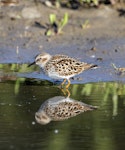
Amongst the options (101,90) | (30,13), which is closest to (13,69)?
(101,90)

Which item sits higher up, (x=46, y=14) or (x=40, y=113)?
(x=46, y=14)

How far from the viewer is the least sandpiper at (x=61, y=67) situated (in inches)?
439

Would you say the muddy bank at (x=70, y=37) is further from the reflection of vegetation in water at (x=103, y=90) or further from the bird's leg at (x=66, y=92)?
the bird's leg at (x=66, y=92)

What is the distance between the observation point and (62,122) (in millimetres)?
8633

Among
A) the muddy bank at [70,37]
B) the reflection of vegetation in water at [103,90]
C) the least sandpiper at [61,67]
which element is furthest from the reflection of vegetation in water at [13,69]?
the reflection of vegetation in water at [103,90]

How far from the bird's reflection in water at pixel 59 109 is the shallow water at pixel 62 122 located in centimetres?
10

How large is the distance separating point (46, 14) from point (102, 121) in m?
6.75

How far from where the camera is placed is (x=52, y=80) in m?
11.7

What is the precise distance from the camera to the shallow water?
7.62m

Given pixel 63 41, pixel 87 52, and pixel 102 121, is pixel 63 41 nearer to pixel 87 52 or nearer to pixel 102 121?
pixel 87 52

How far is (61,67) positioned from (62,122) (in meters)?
2.67

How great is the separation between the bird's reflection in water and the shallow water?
103mm

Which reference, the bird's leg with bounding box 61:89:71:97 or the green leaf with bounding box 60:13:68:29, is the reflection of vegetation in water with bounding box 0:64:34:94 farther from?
the green leaf with bounding box 60:13:68:29

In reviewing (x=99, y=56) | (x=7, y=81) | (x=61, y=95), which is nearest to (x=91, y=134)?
(x=61, y=95)
